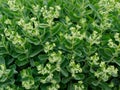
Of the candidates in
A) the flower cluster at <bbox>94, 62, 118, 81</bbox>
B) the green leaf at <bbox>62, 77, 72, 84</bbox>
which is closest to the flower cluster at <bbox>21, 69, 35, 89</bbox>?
the green leaf at <bbox>62, 77, 72, 84</bbox>

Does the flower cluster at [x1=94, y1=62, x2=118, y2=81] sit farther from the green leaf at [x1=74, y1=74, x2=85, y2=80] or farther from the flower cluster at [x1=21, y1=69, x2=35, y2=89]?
the flower cluster at [x1=21, y1=69, x2=35, y2=89]

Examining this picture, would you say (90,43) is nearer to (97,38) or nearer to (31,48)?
(97,38)

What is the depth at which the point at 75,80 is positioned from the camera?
288 centimetres

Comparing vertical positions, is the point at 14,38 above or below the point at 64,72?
above

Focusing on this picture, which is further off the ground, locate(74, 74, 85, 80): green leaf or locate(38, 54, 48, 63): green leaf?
locate(38, 54, 48, 63): green leaf

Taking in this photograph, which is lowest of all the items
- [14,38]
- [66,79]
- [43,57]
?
[66,79]

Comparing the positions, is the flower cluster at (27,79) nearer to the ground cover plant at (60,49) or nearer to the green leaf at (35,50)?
the ground cover plant at (60,49)

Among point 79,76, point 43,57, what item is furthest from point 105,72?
point 43,57

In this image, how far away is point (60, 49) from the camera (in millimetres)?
2818

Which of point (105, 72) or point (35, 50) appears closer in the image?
point (105, 72)

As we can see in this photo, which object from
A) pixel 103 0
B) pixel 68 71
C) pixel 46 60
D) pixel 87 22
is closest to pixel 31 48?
pixel 46 60

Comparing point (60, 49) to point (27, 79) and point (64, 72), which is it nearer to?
point (64, 72)

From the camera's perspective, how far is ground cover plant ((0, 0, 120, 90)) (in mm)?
2707

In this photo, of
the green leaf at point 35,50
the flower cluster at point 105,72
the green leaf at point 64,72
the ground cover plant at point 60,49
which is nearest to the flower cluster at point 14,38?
the ground cover plant at point 60,49
